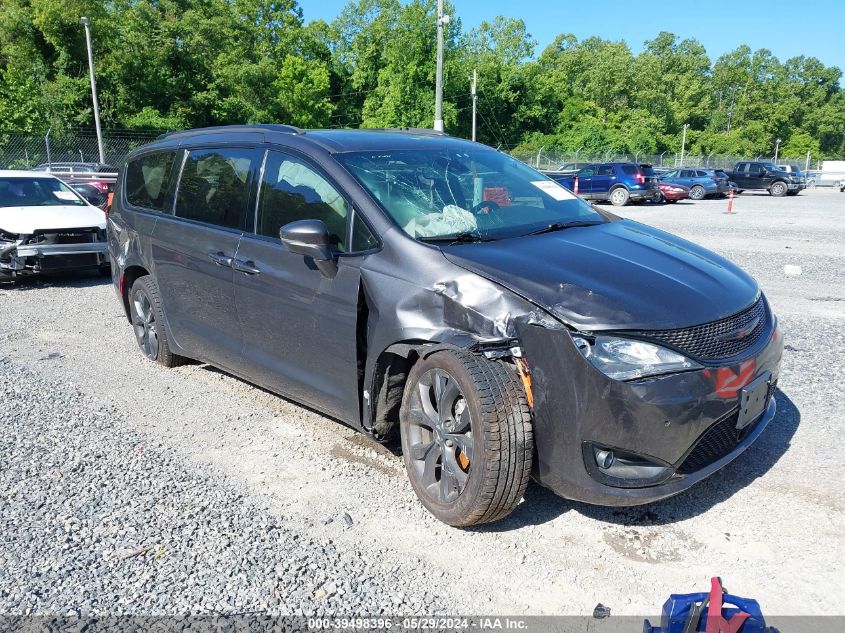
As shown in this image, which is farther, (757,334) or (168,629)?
(757,334)

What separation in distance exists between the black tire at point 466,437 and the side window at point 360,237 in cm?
69

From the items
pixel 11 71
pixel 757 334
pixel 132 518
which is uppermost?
pixel 11 71

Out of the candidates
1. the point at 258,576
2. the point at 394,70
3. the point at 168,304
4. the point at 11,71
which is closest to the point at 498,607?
the point at 258,576

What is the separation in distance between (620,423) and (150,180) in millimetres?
4280

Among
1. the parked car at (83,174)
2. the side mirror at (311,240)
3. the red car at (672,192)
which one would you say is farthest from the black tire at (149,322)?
the red car at (672,192)

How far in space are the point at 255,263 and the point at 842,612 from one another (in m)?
3.30

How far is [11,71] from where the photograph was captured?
125 ft

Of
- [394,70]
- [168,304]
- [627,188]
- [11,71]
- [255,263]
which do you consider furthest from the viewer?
[394,70]

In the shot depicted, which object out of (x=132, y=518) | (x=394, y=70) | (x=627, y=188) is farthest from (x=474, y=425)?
(x=394, y=70)

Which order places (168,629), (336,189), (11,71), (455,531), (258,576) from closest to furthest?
(168,629) < (258,576) < (455,531) < (336,189) < (11,71)

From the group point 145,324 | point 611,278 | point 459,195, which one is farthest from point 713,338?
point 145,324

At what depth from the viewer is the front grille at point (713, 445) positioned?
2.91m

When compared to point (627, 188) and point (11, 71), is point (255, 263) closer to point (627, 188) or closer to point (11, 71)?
point (627, 188)

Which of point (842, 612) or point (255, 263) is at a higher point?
point (255, 263)
